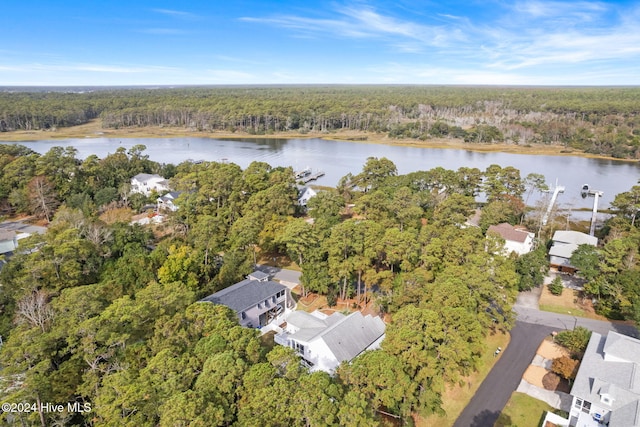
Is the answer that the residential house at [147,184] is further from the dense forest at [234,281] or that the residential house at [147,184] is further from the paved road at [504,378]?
the paved road at [504,378]

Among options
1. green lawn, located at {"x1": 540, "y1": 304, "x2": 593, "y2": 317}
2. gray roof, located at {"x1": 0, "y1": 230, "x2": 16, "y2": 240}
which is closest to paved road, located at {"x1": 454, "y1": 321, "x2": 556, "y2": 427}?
green lawn, located at {"x1": 540, "y1": 304, "x2": 593, "y2": 317}

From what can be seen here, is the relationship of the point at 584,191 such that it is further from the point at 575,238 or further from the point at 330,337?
the point at 330,337

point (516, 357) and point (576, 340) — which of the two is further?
point (516, 357)

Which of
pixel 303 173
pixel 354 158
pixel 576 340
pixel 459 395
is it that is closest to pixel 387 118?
pixel 354 158

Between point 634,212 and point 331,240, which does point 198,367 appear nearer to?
point 331,240

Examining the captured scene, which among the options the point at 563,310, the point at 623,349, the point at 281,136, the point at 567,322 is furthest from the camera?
the point at 281,136

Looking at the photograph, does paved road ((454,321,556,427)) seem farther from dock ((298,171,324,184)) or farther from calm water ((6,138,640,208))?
dock ((298,171,324,184))
